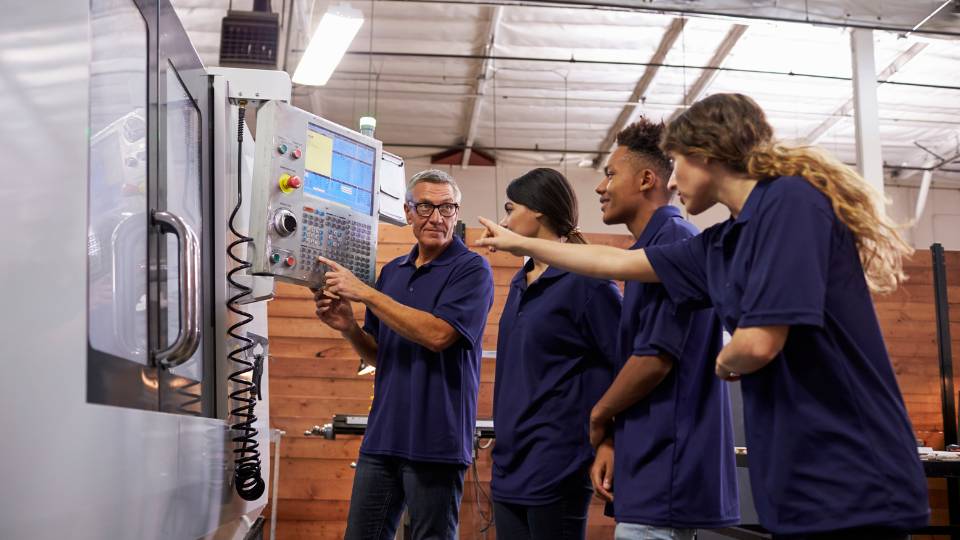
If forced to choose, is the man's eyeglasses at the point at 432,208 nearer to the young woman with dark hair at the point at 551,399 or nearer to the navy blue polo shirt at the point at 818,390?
→ the young woman with dark hair at the point at 551,399

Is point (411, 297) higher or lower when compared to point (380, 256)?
lower

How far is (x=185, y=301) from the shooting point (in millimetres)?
1560

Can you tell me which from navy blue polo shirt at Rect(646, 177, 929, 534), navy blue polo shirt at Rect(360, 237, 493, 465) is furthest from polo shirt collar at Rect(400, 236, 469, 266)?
navy blue polo shirt at Rect(646, 177, 929, 534)

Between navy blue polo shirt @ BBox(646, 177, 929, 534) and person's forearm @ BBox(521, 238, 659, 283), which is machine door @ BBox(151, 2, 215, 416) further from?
navy blue polo shirt @ BBox(646, 177, 929, 534)

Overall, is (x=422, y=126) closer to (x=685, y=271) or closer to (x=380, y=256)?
(x=380, y=256)

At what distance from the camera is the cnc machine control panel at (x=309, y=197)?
7.70 feet

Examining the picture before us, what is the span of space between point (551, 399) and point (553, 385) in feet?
0.12

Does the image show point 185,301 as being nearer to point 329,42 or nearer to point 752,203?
point 752,203

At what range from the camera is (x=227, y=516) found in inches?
98.7

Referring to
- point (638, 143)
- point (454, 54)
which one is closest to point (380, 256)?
point (454, 54)

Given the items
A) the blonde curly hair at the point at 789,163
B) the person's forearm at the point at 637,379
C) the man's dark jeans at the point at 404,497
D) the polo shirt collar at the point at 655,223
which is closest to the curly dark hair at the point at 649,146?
the polo shirt collar at the point at 655,223

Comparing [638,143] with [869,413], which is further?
[638,143]

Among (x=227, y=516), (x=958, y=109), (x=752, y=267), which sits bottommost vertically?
(x=227, y=516)

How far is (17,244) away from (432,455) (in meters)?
1.49
